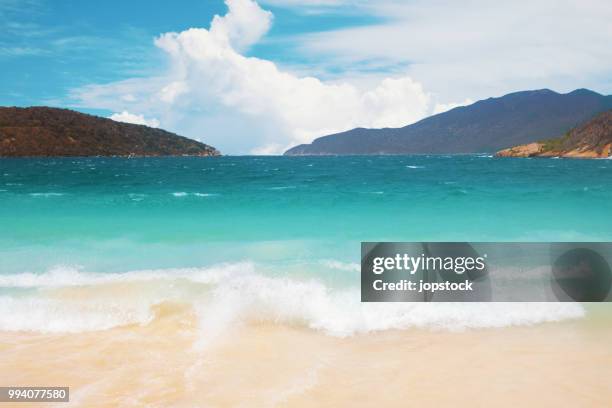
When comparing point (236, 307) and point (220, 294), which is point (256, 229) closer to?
point (220, 294)

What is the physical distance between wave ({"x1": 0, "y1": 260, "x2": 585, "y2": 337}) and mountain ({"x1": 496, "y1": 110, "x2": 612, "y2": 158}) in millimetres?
166629

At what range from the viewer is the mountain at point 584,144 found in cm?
15246

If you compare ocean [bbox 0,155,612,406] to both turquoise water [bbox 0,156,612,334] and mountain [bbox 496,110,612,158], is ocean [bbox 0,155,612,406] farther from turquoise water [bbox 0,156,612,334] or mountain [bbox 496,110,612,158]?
mountain [bbox 496,110,612,158]

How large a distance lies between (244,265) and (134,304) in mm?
4863

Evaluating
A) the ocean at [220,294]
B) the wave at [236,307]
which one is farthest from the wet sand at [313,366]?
the wave at [236,307]

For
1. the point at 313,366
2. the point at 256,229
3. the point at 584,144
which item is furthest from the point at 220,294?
the point at 584,144

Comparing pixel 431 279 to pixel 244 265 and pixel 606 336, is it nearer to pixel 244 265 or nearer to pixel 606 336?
pixel 606 336

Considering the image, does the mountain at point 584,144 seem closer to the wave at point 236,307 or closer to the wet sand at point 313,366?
the wave at point 236,307

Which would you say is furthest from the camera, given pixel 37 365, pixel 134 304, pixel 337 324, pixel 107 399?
pixel 134 304

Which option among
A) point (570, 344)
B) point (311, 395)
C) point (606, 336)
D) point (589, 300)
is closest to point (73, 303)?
point (311, 395)

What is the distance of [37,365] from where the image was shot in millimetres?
8703

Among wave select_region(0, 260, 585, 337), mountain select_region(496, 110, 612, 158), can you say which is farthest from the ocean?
mountain select_region(496, 110, 612, 158)

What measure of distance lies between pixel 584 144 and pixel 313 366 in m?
187

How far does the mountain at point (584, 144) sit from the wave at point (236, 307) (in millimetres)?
166629
